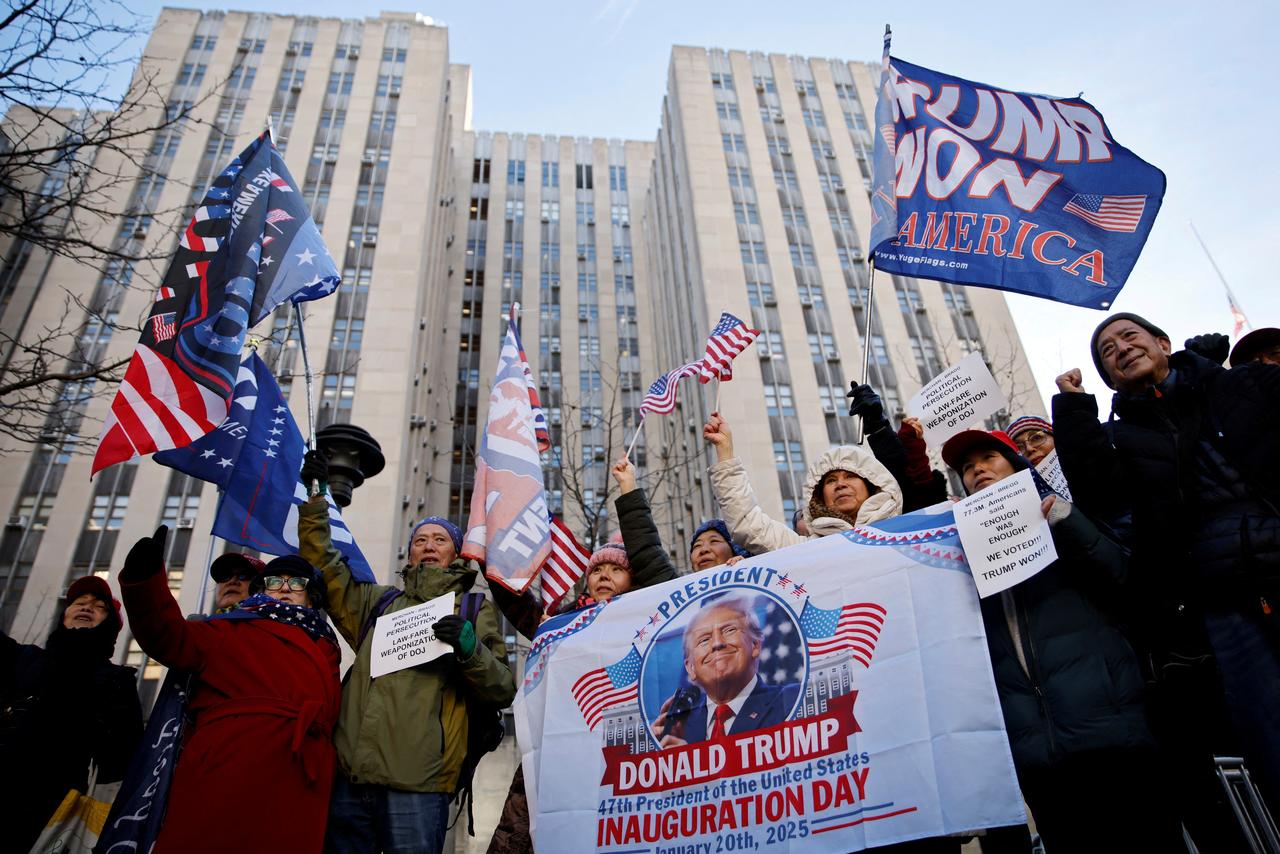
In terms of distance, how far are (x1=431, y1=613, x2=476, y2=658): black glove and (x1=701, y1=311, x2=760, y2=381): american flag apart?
4.17 m

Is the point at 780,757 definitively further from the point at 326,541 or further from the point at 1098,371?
the point at 326,541

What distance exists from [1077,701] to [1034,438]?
2882mm

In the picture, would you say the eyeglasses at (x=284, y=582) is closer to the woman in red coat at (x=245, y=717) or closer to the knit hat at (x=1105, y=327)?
the woman in red coat at (x=245, y=717)

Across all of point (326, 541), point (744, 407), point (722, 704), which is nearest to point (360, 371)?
point (744, 407)

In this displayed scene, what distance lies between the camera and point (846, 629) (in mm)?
3758

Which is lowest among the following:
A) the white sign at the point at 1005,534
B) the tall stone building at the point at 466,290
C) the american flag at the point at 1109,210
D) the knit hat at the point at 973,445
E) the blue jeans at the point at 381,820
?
the blue jeans at the point at 381,820

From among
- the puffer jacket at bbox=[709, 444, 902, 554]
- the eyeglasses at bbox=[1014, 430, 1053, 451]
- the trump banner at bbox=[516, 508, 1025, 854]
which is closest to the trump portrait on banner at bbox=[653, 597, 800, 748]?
the trump banner at bbox=[516, 508, 1025, 854]

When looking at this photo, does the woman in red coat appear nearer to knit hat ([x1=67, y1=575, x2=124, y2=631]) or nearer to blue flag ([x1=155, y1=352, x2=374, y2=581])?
knit hat ([x1=67, y1=575, x2=124, y2=631])

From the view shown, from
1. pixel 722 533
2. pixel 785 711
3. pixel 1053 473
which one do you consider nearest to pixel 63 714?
pixel 722 533

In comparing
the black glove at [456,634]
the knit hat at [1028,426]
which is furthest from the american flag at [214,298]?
the knit hat at [1028,426]

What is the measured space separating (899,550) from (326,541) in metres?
3.54

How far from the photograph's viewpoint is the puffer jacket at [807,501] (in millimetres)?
4562

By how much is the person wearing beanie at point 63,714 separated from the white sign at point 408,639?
169 cm

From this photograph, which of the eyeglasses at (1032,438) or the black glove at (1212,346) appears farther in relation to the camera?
the eyeglasses at (1032,438)
